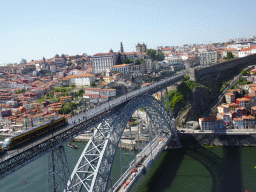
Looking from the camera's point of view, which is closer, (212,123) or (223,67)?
(212,123)

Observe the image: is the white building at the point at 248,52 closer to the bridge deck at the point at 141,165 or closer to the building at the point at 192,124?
the building at the point at 192,124

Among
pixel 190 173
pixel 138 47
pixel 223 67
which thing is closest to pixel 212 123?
pixel 190 173

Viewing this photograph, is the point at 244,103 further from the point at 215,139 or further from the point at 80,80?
the point at 80,80

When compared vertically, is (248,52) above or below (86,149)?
above

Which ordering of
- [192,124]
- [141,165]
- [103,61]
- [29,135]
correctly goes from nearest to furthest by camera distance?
[29,135] < [141,165] < [192,124] < [103,61]

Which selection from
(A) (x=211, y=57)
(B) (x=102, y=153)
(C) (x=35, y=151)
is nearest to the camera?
(C) (x=35, y=151)

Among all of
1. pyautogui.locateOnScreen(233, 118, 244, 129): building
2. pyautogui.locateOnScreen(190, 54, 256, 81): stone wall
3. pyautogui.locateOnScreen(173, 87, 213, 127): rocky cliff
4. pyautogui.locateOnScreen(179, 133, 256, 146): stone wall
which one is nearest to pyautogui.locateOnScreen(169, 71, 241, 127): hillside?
pyautogui.locateOnScreen(173, 87, 213, 127): rocky cliff

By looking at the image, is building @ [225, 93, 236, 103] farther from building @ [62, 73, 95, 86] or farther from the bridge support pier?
the bridge support pier
